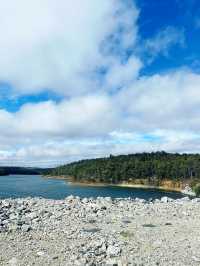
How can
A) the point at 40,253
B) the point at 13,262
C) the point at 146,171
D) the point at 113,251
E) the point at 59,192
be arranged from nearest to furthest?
the point at 13,262, the point at 40,253, the point at 113,251, the point at 59,192, the point at 146,171

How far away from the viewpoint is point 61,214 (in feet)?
Result: 60.8

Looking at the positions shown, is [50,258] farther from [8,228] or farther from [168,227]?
[168,227]

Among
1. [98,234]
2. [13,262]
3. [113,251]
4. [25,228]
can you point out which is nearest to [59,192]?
[25,228]

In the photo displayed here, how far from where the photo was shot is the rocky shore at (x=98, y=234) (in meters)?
12.6

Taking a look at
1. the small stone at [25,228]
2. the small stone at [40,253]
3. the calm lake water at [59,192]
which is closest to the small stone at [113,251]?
the small stone at [40,253]

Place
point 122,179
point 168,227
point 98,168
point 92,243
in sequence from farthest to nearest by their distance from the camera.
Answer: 1. point 98,168
2. point 122,179
3. point 168,227
4. point 92,243

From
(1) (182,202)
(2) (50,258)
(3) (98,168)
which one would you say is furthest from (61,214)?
(3) (98,168)

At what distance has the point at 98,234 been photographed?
50.0 feet

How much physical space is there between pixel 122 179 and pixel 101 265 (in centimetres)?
16996

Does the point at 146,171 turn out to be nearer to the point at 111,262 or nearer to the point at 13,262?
the point at 111,262

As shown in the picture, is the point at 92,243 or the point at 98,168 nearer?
the point at 92,243

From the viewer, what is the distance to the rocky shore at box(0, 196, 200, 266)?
12633mm

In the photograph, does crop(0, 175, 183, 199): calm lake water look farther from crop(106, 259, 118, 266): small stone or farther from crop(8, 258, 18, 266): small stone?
crop(106, 259, 118, 266): small stone

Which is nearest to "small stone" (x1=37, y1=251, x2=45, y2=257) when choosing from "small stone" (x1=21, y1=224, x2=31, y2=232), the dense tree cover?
"small stone" (x1=21, y1=224, x2=31, y2=232)
